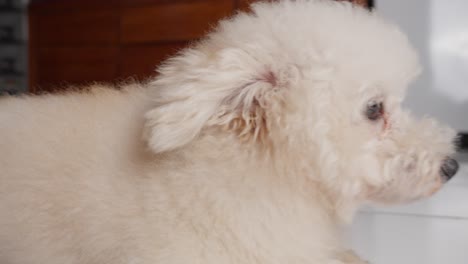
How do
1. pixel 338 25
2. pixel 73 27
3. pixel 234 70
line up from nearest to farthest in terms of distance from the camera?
1. pixel 234 70
2. pixel 338 25
3. pixel 73 27

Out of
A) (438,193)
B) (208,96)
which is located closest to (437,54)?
(438,193)

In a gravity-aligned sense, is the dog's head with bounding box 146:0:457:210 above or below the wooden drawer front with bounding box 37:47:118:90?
above

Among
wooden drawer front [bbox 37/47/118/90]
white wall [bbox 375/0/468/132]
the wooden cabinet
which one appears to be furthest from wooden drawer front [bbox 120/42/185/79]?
white wall [bbox 375/0/468/132]

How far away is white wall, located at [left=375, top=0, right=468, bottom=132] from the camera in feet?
10.4

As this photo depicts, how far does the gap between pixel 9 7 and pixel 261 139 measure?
14.5ft

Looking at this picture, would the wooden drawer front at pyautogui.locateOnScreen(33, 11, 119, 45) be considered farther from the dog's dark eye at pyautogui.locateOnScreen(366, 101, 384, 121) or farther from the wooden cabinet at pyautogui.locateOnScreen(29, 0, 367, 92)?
the dog's dark eye at pyautogui.locateOnScreen(366, 101, 384, 121)

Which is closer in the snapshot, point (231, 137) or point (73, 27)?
point (231, 137)

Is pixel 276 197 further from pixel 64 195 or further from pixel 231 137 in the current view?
pixel 64 195

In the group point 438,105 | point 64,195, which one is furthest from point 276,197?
point 438,105

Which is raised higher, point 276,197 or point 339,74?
point 339,74

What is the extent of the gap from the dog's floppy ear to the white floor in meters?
0.71

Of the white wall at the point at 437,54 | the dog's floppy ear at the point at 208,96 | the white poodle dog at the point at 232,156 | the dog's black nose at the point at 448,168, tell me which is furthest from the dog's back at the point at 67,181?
the white wall at the point at 437,54

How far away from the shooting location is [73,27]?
470 centimetres

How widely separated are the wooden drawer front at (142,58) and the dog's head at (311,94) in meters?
3.10
